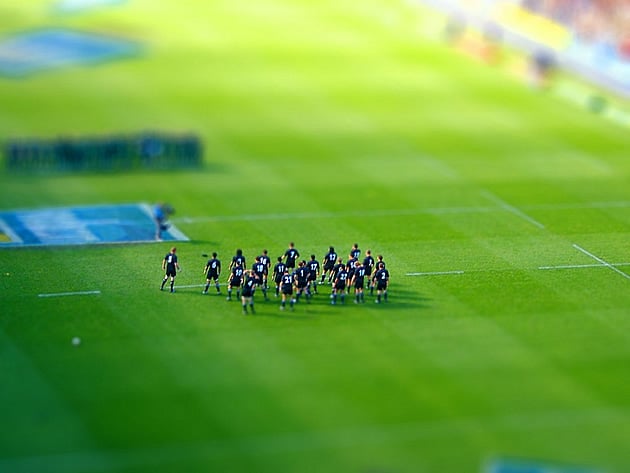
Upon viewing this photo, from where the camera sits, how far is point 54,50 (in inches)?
3652

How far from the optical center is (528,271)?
47219 mm

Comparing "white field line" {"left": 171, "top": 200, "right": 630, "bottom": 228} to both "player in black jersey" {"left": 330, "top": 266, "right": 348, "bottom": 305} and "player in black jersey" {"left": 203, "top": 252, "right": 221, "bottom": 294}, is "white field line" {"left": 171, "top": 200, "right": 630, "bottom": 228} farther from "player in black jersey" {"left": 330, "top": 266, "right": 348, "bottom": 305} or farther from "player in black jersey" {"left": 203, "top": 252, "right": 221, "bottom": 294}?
"player in black jersey" {"left": 330, "top": 266, "right": 348, "bottom": 305}

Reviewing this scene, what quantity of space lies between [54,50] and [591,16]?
4032cm

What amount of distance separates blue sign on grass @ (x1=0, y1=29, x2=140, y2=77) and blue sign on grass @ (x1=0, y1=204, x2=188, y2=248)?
106 ft

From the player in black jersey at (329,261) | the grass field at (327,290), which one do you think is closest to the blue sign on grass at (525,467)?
the grass field at (327,290)

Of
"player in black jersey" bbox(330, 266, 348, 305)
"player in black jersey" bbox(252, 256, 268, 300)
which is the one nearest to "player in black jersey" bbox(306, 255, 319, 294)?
"player in black jersey" bbox(330, 266, 348, 305)

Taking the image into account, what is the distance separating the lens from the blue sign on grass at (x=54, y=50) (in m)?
88.0

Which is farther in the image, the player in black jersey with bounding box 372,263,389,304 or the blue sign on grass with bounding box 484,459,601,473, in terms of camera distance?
the player in black jersey with bounding box 372,263,389,304

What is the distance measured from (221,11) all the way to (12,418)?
7599cm

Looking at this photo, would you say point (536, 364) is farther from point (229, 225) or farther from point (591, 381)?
point (229, 225)

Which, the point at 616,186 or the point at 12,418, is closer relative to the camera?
the point at 12,418

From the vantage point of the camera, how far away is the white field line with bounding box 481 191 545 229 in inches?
2140

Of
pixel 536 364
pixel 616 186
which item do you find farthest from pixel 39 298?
pixel 616 186

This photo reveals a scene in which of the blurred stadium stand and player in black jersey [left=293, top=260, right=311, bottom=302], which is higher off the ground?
the blurred stadium stand
